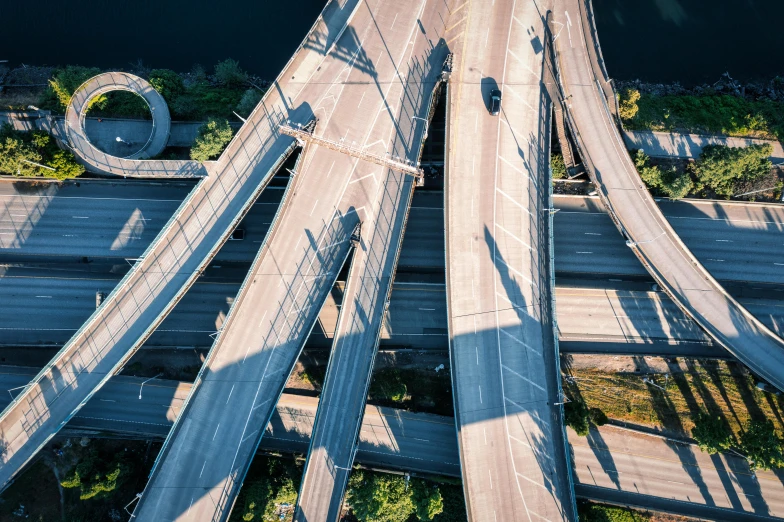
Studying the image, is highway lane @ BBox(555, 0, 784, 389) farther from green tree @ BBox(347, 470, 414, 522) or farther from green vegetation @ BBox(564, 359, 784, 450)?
green tree @ BBox(347, 470, 414, 522)

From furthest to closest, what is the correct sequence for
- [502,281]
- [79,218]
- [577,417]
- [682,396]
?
[79,218], [682,396], [577,417], [502,281]

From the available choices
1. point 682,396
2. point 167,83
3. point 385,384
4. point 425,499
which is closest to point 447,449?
point 425,499

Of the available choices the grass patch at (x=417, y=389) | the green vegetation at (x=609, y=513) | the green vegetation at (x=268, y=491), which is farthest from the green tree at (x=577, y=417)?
the green vegetation at (x=268, y=491)

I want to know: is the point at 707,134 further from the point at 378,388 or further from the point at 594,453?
the point at 378,388

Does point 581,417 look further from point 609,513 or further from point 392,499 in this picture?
point 392,499

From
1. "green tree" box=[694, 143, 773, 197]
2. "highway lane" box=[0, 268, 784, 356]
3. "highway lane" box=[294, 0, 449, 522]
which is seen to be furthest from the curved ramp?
"green tree" box=[694, 143, 773, 197]

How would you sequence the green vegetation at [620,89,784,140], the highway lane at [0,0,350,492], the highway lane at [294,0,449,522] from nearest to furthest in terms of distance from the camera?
the highway lane at [0,0,350,492] → the highway lane at [294,0,449,522] → the green vegetation at [620,89,784,140]

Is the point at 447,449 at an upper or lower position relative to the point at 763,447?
lower
